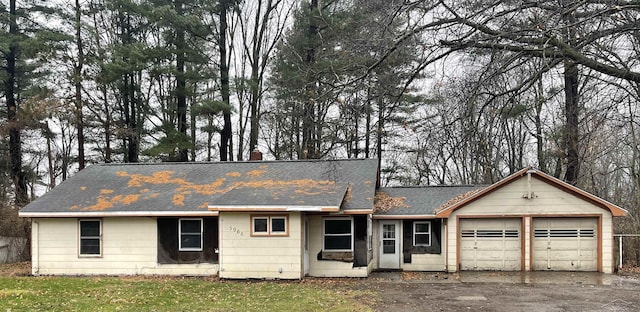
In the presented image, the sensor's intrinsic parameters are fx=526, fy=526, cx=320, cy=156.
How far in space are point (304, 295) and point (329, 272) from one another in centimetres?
388

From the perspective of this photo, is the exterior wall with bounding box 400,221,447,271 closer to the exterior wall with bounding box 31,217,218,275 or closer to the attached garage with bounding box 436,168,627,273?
the attached garage with bounding box 436,168,627,273

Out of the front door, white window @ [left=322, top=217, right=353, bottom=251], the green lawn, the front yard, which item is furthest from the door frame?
the green lawn

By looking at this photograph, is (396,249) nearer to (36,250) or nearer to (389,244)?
(389,244)

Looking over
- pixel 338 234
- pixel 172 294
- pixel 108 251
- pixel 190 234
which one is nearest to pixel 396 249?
pixel 338 234

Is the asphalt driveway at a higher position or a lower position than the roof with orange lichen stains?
lower

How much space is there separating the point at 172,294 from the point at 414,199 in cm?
973

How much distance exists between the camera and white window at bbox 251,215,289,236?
51.5ft

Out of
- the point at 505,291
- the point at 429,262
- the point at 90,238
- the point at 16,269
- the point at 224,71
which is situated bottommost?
the point at 16,269

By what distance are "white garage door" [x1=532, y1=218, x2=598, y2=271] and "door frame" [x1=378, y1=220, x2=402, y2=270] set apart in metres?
4.44

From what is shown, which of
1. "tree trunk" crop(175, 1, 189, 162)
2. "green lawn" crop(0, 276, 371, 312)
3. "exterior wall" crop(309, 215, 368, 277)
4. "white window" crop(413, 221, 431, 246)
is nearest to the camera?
"green lawn" crop(0, 276, 371, 312)

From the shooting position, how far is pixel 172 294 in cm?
1309

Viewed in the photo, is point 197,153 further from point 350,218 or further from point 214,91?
point 350,218

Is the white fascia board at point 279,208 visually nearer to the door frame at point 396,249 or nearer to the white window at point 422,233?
the door frame at point 396,249

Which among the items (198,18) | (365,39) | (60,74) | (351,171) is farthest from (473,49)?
(60,74)
